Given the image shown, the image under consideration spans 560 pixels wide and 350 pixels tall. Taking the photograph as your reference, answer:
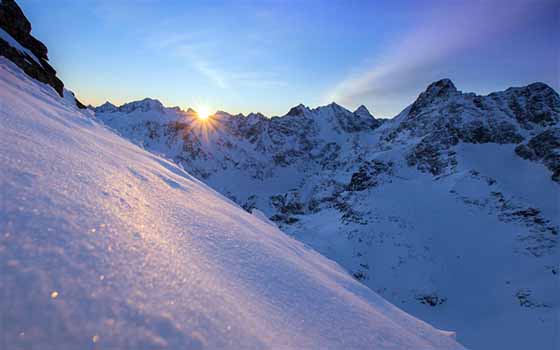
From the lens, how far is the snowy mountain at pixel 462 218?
795 inches

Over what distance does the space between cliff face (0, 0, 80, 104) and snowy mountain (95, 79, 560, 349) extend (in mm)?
4940

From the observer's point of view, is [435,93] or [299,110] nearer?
[435,93]

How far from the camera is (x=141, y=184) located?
3.63 meters

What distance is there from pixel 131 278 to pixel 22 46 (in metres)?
19.6

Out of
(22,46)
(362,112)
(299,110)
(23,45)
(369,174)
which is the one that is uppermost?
(362,112)

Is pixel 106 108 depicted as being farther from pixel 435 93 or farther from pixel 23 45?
pixel 435 93

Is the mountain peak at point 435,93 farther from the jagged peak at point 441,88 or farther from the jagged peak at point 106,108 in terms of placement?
the jagged peak at point 106,108

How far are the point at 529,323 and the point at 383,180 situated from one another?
966 inches

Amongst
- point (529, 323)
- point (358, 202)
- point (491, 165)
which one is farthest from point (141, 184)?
point (491, 165)

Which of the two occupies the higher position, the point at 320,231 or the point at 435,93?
the point at 435,93

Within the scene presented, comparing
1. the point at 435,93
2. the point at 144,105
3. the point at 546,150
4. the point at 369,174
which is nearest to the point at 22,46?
the point at 369,174

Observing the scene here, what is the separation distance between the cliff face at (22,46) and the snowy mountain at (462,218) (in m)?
4.94

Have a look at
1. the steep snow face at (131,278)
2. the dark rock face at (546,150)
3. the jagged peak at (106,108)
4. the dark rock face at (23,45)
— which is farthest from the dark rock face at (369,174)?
the jagged peak at (106,108)

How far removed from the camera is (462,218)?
28812 mm
